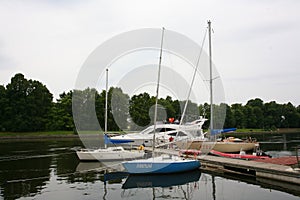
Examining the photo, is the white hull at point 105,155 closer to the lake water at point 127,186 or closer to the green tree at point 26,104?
the lake water at point 127,186

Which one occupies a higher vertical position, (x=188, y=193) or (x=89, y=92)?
(x=89, y=92)

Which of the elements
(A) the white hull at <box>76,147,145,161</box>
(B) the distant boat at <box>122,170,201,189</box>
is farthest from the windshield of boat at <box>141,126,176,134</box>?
(B) the distant boat at <box>122,170,201,189</box>

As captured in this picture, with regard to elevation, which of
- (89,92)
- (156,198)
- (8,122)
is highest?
(89,92)

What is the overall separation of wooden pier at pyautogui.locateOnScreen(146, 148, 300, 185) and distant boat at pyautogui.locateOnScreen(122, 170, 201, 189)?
1.93 m

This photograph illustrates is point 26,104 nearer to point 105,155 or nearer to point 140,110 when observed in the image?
point 140,110

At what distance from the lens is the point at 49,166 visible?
84.7ft

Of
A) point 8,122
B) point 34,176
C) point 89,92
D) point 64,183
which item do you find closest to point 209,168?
point 64,183

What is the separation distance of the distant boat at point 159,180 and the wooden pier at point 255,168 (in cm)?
193

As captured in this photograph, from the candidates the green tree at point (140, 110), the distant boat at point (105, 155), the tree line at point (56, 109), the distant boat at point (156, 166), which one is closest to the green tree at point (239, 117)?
the tree line at point (56, 109)

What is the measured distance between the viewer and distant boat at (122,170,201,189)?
60.8ft

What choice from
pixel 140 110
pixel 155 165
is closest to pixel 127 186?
pixel 155 165

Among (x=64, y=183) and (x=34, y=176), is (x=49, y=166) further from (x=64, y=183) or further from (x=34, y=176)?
(x=64, y=183)

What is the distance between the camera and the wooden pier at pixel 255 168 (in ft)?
55.4

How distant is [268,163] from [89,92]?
179ft
